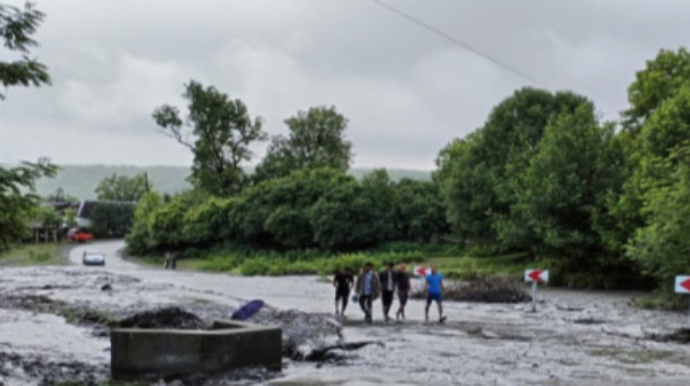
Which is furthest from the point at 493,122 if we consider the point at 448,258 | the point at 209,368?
the point at 209,368

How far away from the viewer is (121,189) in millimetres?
170000

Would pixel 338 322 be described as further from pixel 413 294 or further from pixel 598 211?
pixel 598 211

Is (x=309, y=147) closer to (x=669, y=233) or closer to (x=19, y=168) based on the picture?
(x=669, y=233)

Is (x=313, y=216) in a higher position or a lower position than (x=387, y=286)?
higher

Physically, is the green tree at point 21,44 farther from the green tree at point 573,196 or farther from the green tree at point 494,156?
the green tree at point 494,156

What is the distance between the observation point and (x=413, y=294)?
134ft

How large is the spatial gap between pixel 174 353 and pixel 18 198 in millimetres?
3555

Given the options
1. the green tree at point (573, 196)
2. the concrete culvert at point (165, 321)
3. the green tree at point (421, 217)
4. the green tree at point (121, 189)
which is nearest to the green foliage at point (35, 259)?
the green tree at point (421, 217)

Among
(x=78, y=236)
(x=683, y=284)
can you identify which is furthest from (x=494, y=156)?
(x=78, y=236)

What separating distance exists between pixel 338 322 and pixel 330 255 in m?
56.7

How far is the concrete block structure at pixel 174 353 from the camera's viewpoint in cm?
1407

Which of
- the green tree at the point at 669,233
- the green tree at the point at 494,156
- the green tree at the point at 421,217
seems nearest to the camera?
the green tree at the point at 669,233

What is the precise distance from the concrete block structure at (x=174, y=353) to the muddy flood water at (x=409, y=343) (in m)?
0.36

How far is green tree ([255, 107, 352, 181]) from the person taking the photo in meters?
108
